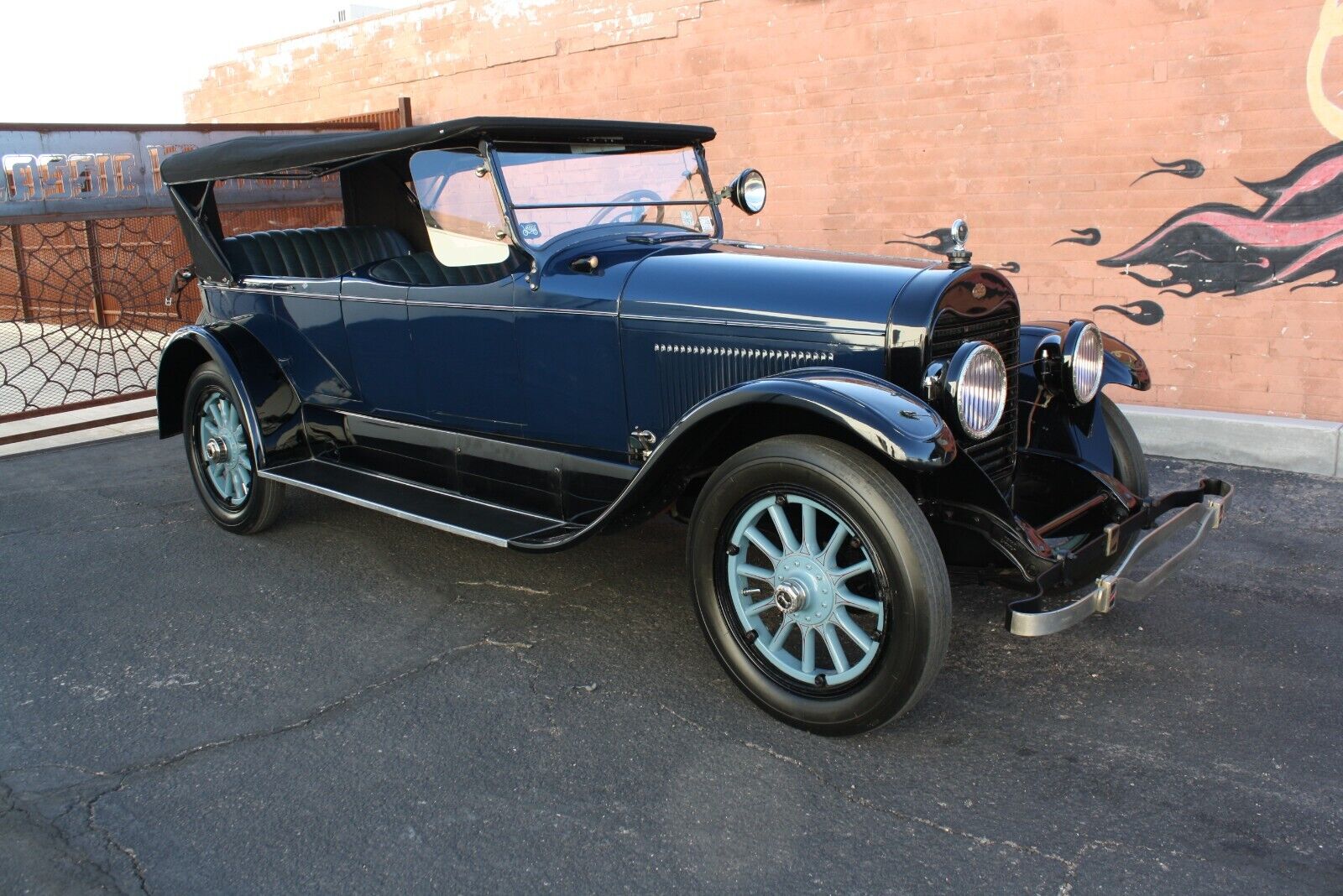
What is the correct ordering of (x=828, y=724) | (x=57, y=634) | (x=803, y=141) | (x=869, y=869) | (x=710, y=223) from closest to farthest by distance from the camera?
(x=869, y=869) → (x=828, y=724) → (x=57, y=634) → (x=710, y=223) → (x=803, y=141)

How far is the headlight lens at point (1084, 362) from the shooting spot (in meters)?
3.59

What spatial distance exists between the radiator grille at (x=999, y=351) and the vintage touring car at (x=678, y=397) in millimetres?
13

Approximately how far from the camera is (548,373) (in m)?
3.78

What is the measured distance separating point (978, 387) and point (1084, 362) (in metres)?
0.80

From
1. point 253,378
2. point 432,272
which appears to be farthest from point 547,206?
point 253,378

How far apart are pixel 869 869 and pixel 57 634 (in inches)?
118

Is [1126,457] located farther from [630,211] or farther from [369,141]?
[369,141]

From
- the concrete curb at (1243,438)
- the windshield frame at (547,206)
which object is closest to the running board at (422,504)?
the windshield frame at (547,206)

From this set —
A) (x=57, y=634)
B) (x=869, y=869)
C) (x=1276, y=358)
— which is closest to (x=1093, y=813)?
(x=869, y=869)

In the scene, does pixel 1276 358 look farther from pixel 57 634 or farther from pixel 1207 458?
pixel 57 634

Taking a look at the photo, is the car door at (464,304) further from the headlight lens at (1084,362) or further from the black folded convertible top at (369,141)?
the headlight lens at (1084,362)

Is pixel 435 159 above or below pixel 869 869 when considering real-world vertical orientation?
above

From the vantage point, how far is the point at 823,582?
2.91m

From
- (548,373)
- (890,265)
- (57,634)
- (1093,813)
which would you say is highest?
(890,265)
